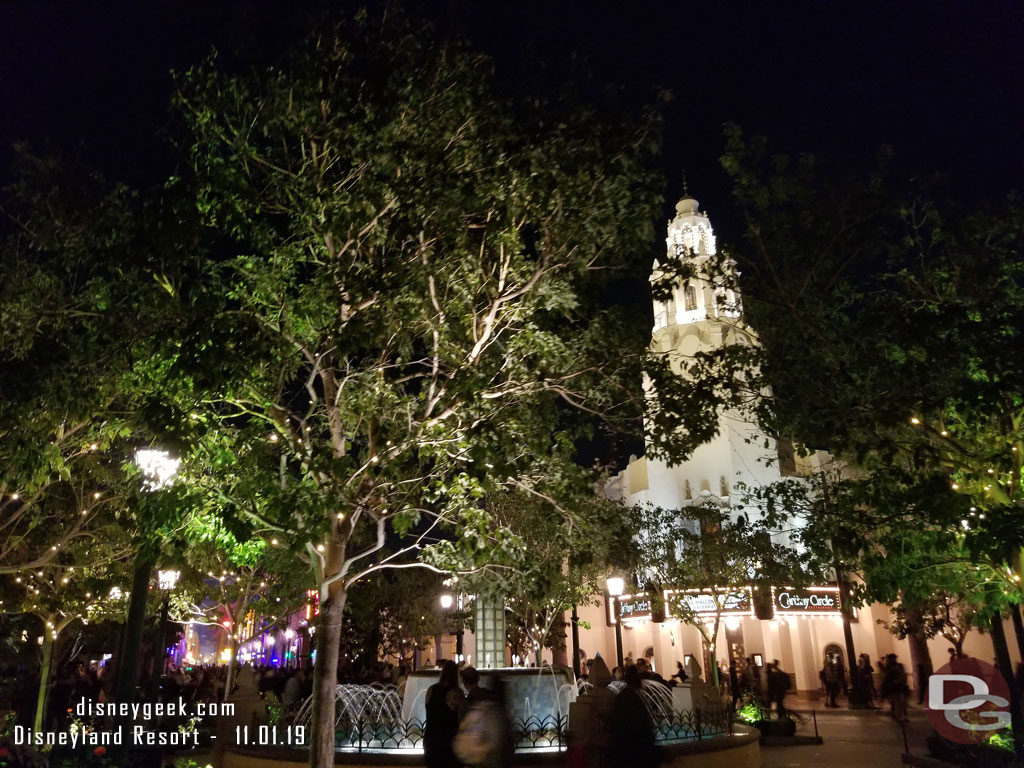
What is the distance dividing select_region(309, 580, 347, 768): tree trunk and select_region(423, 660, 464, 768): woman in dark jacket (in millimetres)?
2746

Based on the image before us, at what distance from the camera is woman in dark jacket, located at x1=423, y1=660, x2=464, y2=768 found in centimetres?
697

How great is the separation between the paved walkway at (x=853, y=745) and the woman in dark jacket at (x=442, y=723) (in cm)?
1020

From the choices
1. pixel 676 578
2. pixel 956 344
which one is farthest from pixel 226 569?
pixel 956 344

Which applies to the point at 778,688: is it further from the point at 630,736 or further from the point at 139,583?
the point at 139,583

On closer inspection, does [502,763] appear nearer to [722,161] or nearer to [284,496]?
[284,496]

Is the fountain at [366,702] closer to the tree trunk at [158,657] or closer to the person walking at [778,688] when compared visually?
the tree trunk at [158,657]

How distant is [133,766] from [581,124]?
35.6 ft

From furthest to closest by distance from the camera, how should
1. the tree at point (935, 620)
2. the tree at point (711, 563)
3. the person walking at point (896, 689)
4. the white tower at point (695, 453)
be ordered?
the white tower at point (695, 453), the tree at point (711, 563), the tree at point (935, 620), the person walking at point (896, 689)

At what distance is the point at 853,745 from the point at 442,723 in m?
14.6

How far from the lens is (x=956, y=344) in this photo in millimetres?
10234

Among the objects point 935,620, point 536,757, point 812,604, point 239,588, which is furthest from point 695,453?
point 536,757

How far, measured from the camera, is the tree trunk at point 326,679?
9203 mm

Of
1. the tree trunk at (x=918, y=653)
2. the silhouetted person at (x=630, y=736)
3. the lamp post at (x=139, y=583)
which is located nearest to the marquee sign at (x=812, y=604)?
the tree trunk at (x=918, y=653)

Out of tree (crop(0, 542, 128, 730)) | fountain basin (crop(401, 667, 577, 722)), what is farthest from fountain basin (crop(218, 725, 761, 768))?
tree (crop(0, 542, 128, 730))
